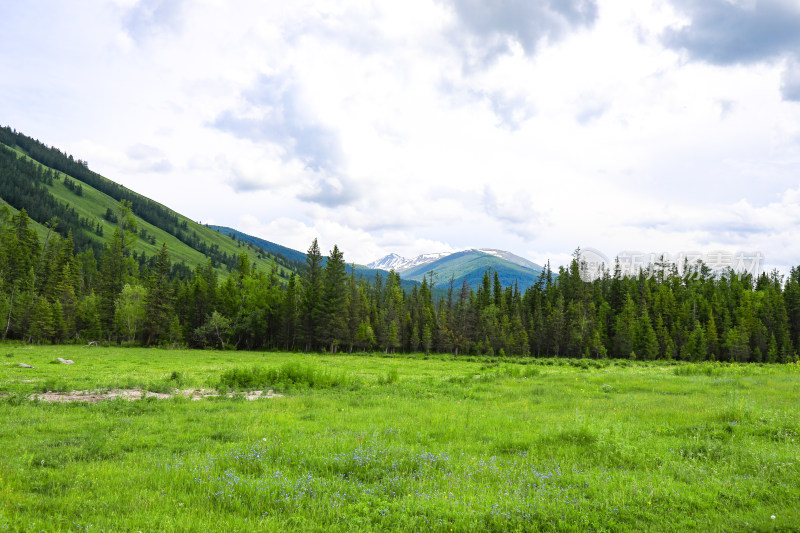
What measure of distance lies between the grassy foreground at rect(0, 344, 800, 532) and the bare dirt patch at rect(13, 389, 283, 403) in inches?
43.1

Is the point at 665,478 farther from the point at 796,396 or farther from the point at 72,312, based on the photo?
the point at 72,312

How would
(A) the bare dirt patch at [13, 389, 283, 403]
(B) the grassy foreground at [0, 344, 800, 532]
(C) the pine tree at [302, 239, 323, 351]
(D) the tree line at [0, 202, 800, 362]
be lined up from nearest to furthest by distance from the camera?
1. (B) the grassy foreground at [0, 344, 800, 532]
2. (A) the bare dirt patch at [13, 389, 283, 403]
3. (D) the tree line at [0, 202, 800, 362]
4. (C) the pine tree at [302, 239, 323, 351]

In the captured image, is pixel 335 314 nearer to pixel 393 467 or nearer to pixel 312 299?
pixel 312 299

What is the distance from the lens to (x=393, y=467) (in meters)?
9.20

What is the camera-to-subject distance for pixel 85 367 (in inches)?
1262

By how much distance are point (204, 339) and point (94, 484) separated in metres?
77.7

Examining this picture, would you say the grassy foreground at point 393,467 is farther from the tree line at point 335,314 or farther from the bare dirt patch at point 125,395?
the tree line at point 335,314

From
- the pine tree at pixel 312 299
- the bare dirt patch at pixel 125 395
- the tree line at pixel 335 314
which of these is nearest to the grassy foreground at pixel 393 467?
the bare dirt patch at pixel 125 395

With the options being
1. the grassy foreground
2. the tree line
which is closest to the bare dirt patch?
the grassy foreground

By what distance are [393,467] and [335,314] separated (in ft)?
237

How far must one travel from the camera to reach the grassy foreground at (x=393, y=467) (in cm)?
666

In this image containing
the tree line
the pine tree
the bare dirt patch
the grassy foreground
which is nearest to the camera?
the grassy foreground

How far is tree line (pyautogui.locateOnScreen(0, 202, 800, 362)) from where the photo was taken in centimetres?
7394

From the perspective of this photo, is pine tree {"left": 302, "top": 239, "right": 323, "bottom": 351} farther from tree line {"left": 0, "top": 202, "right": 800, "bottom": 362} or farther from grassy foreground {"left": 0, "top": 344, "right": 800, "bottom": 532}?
grassy foreground {"left": 0, "top": 344, "right": 800, "bottom": 532}
